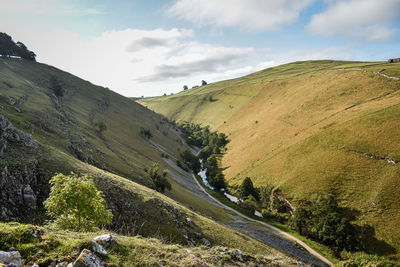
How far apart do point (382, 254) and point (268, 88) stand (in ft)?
521

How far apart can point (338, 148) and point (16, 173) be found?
90.9 meters

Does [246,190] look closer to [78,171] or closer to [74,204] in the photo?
[78,171]

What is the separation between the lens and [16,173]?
2361 centimetres

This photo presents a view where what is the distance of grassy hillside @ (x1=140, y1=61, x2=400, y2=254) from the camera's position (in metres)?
57.1

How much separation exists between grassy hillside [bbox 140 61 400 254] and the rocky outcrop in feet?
240

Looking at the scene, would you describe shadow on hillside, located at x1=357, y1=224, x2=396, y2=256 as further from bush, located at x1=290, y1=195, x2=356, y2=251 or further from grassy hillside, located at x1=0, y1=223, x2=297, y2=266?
grassy hillside, located at x1=0, y1=223, x2=297, y2=266

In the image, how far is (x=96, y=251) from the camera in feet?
30.9

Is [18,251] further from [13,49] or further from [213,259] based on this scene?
[13,49]

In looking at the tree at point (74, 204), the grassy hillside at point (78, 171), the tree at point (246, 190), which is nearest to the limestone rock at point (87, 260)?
the grassy hillside at point (78, 171)

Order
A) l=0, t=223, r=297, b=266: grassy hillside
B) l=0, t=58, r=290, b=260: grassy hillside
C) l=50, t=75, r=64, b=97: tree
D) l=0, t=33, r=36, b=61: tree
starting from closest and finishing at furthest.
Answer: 1. l=0, t=223, r=297, b=266: grassy hillside
2. l=0, t=58, r=290, b=260: grassy hillside
3. l=50, t=75, r=64, b=97: tree
4. l=0, t=33, r=36, b=61: tree

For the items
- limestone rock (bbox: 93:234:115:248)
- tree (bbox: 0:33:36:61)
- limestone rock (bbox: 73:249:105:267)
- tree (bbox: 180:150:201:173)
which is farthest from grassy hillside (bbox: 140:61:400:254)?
tree (bbox: 0:33:36:61)

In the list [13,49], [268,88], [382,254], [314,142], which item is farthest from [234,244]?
[13,49]

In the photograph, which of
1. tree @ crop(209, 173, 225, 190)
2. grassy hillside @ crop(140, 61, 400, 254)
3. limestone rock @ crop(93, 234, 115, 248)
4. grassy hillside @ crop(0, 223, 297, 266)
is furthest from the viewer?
tree @ crop(209, 173, 225, 190)

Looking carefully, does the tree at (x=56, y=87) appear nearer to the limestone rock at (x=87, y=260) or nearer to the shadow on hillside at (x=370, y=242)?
the limestone rock at (x=87, y=260)
